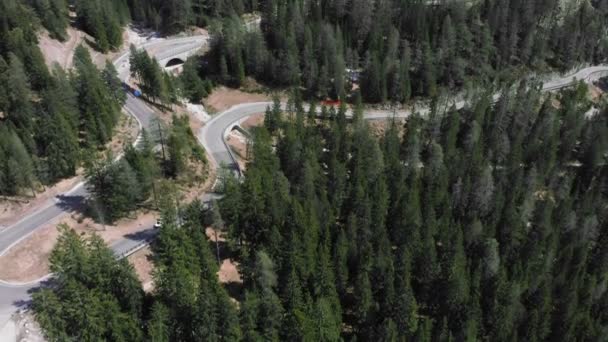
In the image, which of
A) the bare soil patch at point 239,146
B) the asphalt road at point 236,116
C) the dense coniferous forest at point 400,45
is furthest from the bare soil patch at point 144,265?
the dense coniferous forest at point 400,45

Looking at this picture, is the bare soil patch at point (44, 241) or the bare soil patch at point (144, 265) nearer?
the bare soil patch at point (44, 241)

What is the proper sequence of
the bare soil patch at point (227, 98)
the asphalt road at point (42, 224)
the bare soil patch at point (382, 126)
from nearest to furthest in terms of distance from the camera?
1. the asphalt road at point (42, 224)
2. the bare soil patch at point (382, 126)
3. the bare soil patch at point (227, 98)

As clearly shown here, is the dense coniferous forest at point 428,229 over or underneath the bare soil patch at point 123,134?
underneath

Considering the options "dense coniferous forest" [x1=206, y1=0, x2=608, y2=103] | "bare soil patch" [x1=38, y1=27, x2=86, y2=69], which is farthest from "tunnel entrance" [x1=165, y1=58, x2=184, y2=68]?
"bare soil patch" [x1=38, y1=27, x2=86, y2=69]

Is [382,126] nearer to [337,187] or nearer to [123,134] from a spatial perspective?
[337,187]

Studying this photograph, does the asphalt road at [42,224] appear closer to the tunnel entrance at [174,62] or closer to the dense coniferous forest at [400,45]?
the tunnel entrance at [174,62]

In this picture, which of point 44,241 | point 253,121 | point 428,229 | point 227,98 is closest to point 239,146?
point 253,121

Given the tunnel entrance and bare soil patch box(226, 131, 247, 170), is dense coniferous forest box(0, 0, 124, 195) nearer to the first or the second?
bare soil patch box(226, 131, 247, 170)

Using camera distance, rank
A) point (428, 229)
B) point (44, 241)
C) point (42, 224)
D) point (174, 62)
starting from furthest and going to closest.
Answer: point (174, 62) < point (428, 229) < point (42, 224) < point (44, 241)
